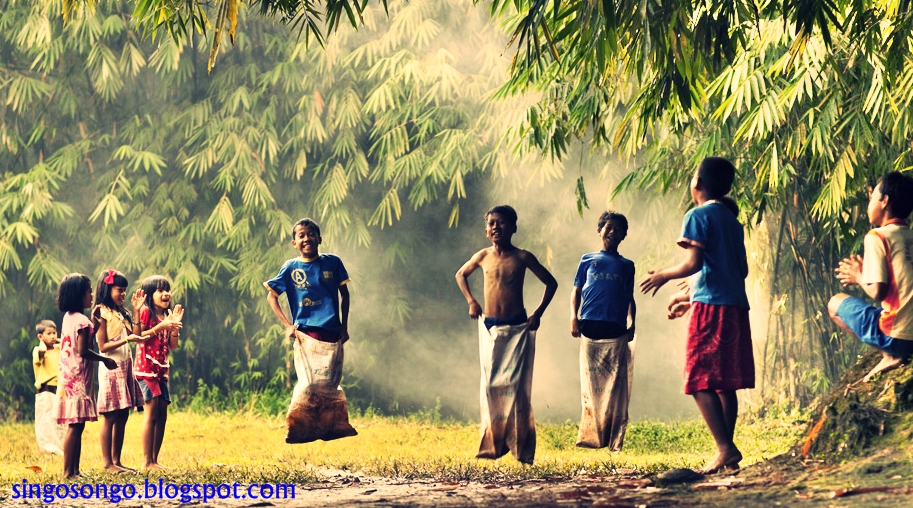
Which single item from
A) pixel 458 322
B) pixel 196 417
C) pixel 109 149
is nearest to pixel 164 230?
pixel 109 149

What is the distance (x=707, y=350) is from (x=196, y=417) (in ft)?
23.9

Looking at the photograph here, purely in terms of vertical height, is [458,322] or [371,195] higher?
[371,195]

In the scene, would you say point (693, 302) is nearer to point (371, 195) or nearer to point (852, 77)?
point (852, 77)

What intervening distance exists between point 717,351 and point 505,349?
1728 millimetres

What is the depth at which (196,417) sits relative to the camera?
11.4 m

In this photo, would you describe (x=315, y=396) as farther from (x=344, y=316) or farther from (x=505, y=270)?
(x=505, y=270)

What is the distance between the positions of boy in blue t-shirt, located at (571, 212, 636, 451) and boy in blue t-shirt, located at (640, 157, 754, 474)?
1359 millimetres

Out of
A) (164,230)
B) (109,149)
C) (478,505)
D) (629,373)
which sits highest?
(109,149)

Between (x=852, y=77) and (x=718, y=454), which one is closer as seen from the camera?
(x=718, y=454)

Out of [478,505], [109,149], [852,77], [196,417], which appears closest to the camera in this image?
[478,505]

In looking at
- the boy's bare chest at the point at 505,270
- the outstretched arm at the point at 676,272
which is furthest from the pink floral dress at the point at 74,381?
the outstretched arm at the point at 676,272

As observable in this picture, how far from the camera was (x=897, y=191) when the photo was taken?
5234 mm

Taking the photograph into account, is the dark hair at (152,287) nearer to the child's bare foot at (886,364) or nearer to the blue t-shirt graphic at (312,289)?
the blue t-shirt graphic at (312,289)

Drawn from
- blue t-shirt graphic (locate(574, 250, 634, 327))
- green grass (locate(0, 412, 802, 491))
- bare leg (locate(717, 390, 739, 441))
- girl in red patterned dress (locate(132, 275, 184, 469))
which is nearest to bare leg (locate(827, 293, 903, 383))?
bare leg (locate(717, 390, 739, 441))
